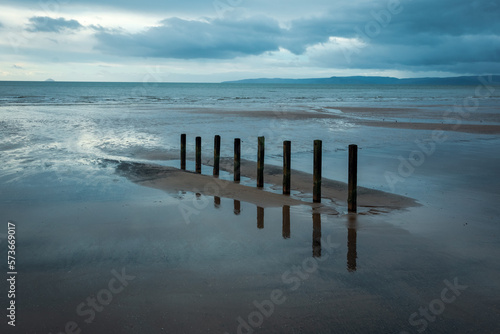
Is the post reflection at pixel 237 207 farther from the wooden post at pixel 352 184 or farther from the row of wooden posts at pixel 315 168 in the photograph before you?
the wooden post at pixel 352 184

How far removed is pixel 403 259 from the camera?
7.09m

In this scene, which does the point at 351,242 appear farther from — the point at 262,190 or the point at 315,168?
the point at 262,190

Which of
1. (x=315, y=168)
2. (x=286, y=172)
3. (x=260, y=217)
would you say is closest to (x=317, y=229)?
(x=260, y=217)

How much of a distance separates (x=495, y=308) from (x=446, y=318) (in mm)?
727

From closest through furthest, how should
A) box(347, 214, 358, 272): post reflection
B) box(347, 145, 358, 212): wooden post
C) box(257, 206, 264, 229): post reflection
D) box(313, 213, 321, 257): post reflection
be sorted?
box(347, 214, 358, 272): post reflection < box(313, 213, 321, 257): post reflection < box(257, 206, 264, 229): post reflection < box(347, 145, 358, 212): wooden post

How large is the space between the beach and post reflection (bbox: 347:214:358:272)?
0.15 feet

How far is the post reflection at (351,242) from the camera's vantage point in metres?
6.87

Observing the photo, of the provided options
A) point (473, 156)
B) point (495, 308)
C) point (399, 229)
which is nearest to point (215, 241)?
point (399, 229)

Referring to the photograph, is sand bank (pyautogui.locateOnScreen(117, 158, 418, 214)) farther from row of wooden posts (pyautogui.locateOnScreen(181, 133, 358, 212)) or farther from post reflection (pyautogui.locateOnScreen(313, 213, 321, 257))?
post reflection (pyautogui.locateOnScreen(313, 213, 321, 257))

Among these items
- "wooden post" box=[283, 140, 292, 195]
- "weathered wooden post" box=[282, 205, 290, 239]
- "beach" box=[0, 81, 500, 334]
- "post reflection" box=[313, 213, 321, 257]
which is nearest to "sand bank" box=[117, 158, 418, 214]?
"beach" box=[0, 81, 500, 334]

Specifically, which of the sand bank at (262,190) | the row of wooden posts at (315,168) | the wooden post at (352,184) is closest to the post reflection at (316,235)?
the sand bank at (262,190)

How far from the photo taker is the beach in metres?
5.38

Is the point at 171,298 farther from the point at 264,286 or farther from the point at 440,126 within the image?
the point at 440,126

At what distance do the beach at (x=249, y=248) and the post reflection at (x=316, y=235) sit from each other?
0.06 m
